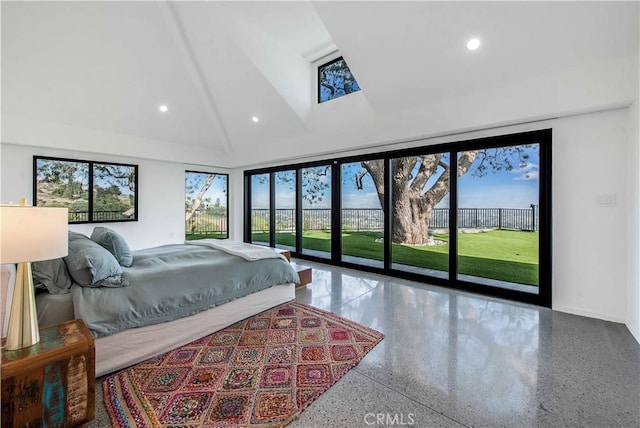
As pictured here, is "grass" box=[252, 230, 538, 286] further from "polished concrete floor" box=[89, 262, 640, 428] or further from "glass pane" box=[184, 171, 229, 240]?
"glass pane" box=[184, 171, 229, 240]

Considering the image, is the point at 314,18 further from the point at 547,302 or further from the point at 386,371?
the point at 547,302

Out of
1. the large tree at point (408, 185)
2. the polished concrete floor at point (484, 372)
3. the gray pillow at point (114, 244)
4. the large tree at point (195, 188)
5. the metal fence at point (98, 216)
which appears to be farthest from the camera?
the large tree at point (195, 188)

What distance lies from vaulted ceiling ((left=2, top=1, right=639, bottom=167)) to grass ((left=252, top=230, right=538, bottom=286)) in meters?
1.86

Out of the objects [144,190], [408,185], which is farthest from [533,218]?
[144,190]

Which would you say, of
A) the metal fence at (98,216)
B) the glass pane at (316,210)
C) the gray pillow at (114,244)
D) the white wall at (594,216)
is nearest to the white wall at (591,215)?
the white wall at (594,216)

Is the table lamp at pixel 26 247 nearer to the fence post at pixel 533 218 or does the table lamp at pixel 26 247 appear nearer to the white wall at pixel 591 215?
A: the white wall at pixel 591 215

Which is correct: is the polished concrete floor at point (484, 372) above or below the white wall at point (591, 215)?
below

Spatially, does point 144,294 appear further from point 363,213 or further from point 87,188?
point 363,213

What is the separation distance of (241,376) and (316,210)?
475 centimetres

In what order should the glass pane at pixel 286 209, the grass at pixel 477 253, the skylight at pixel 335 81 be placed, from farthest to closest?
1. the glass pane at pixel 286 209
2. the skylight at pixel 335 81
3. the grass at pixel 477 253

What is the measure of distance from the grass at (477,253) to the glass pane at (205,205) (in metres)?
2.09

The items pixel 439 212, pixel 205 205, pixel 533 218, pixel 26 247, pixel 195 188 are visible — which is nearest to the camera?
pixel 26 247

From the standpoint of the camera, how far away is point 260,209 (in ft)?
23.6

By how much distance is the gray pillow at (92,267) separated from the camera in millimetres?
2020
